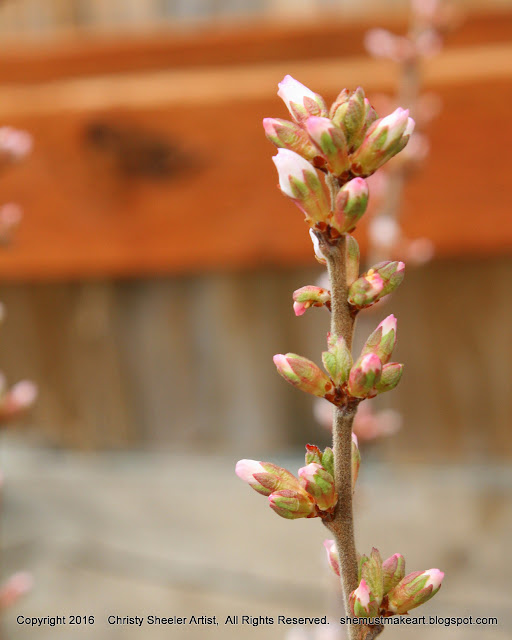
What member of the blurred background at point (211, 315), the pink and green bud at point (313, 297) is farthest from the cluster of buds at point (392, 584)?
the blurred background at point (211, 315)

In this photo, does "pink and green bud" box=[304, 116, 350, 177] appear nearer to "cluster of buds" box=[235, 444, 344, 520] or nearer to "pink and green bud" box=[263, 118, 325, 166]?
"pink and green bud" box=[263, 118, 325, 166]

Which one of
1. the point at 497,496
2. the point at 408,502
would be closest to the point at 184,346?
the point at 408,502

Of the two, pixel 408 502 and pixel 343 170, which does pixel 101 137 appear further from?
pixel 343 170

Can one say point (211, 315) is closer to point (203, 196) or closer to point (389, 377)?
point (203, 196)

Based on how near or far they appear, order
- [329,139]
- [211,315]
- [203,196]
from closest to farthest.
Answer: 1. [329,139]
2. [203,196]
3. [211,315]

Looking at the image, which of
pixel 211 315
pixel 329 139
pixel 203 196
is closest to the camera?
pixel 329 139

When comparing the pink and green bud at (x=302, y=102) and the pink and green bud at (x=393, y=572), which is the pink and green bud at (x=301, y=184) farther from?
the pink and green bud at (x=393, y=572)

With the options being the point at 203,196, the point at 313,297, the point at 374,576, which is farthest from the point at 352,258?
the point at 203,196
